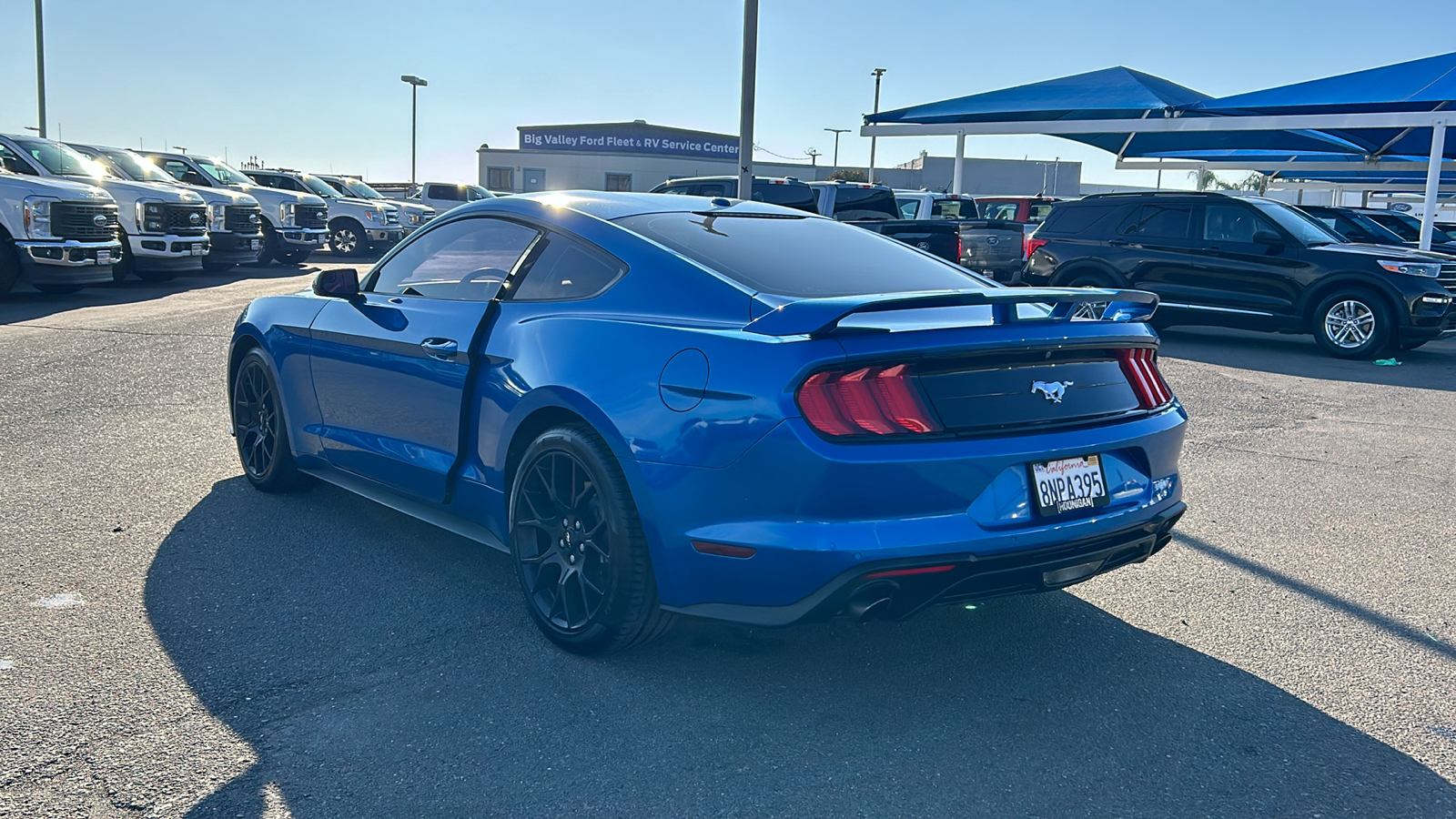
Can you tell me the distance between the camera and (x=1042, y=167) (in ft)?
236

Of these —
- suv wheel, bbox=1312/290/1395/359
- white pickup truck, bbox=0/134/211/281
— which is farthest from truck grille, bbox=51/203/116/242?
suv wheel, bbox=1312/290/1395/359

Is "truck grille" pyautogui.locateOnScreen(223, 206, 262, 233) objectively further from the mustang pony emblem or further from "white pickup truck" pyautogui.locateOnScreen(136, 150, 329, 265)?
the mustang pony emblem

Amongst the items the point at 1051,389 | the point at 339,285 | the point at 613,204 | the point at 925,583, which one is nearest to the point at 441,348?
the point at 613,204

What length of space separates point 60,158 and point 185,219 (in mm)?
1781

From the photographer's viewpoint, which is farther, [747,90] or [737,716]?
[747,90]

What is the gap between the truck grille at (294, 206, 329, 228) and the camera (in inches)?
854

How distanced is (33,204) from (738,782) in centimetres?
1391

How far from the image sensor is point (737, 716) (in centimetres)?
332

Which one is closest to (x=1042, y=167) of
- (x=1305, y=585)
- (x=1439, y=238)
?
(x=1439, y=238)

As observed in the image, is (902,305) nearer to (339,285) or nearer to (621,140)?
(339,285)

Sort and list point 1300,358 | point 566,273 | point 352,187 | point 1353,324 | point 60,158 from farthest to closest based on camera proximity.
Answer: point 352,187 → point 60,158 → point 1300,358 → point 1353,324 → point 566,273

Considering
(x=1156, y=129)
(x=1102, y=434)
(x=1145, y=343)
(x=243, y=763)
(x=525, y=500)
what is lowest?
(x=243, y=763)

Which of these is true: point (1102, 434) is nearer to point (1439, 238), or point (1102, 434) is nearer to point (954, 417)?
point (954, 417)

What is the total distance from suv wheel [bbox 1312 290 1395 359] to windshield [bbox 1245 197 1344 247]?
0.73m
